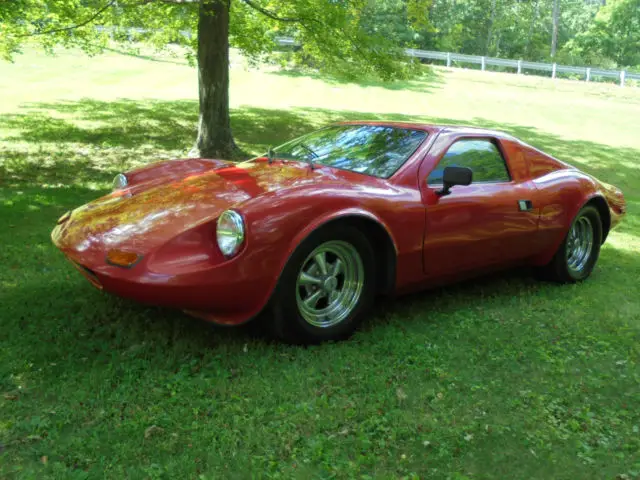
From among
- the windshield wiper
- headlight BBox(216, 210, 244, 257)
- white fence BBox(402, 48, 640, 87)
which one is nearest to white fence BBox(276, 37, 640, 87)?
white fence BBox(402, 48, 640, 87)

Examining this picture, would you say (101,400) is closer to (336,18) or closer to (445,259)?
(445,259)

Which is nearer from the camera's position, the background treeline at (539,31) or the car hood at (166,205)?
the car hood at (166,205)

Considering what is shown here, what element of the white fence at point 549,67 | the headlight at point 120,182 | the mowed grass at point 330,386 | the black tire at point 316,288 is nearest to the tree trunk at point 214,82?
the mowed grass at point 330,386

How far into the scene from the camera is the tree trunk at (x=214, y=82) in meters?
11.0

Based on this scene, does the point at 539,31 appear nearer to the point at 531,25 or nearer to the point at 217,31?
the point at 531,25

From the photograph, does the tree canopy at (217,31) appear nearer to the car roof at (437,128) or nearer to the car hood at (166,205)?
the car roof at (437,128)

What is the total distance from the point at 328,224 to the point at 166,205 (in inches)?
39.9

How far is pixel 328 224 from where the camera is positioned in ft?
11.6

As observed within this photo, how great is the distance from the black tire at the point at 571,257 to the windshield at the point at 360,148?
1769 mm

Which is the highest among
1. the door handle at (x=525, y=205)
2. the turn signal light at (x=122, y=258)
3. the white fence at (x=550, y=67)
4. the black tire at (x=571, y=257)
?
the white fence at (x=550, y=67)

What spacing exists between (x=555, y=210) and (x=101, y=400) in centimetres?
382

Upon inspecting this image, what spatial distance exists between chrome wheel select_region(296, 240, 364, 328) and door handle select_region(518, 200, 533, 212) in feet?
5.46

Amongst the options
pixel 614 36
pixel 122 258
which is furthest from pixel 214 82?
pixel 614 36

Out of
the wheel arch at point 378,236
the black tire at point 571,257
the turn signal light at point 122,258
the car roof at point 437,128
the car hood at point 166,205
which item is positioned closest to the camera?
the turn signal light at point 122,258
